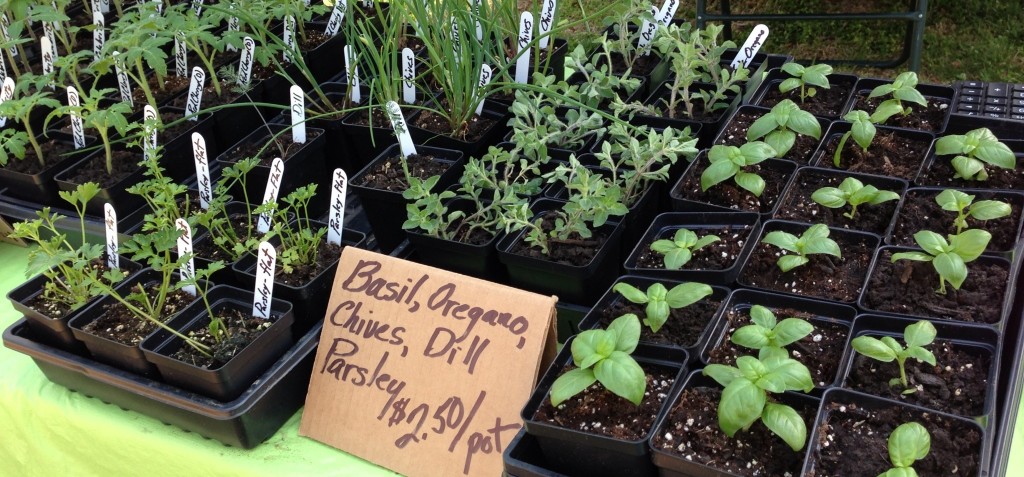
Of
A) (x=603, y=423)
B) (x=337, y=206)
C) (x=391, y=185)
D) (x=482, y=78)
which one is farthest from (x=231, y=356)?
(x=482, y=78)

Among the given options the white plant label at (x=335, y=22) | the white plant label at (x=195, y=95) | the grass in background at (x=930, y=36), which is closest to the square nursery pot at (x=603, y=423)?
the white plant label at (x=195, y=95)

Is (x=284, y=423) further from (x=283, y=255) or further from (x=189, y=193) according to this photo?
(x=189, y=193)

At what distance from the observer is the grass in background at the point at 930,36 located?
2.93m

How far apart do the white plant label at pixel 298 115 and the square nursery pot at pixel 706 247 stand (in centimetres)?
71

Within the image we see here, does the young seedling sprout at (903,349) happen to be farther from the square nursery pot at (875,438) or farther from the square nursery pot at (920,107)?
the square nursery pot at (920,107)

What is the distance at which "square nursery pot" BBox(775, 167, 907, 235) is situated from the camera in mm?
1272

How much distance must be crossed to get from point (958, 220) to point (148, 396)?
124 cm

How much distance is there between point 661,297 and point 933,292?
0.38 meters

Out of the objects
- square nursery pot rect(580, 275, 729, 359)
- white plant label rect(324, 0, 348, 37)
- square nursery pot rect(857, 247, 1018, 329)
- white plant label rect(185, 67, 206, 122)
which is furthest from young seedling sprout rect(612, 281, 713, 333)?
white plant label rect(324, 0, 348, 37)

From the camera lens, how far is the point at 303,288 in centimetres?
129

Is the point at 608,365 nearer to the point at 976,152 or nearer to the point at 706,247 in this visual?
the point at 706,247

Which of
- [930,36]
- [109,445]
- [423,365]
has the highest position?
[423,365]

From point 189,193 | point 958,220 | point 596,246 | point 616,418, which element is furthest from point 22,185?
point 958,220

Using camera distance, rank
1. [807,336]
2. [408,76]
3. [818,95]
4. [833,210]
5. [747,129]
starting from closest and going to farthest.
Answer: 1. [807,336]
2. [833,210]
3. [747,129]
4. [818,95]
5. [408,76]
